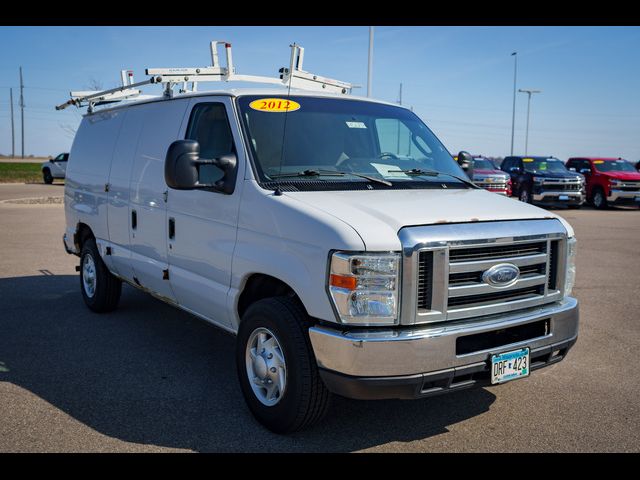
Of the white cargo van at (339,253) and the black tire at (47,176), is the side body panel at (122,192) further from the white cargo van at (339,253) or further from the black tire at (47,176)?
the black tire at (47,176)

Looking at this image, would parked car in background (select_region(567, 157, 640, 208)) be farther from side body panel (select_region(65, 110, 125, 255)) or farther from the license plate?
the license plate

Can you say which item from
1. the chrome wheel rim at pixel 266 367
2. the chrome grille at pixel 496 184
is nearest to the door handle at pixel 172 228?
the chrome wheel rim at pixel 266 367

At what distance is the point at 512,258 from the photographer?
3.94 meters

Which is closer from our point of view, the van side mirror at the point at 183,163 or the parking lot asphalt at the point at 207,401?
the parking lot asphalt at the point at 207,401

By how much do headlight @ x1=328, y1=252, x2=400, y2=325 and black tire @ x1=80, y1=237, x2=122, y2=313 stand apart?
13.7 feet

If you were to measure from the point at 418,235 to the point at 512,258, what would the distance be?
2.45 ft

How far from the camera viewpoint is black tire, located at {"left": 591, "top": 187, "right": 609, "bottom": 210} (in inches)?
952

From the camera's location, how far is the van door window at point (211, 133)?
4.73 meters

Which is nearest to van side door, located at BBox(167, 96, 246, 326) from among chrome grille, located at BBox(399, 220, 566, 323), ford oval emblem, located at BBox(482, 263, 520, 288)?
chrome grille, located at BBox(399, 220, 566, 323)

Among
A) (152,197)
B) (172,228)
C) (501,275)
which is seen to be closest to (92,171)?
(152,197)

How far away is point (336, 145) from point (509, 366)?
2021 millimetres

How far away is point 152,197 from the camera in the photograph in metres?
5.54

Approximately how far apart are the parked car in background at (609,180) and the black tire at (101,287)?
21.4 metres

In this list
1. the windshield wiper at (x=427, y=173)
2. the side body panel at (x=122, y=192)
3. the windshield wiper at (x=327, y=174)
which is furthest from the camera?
the side body panel at (x=122, y=192)
